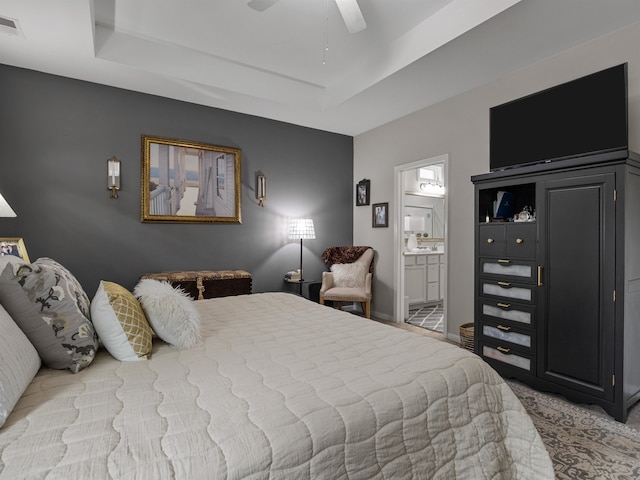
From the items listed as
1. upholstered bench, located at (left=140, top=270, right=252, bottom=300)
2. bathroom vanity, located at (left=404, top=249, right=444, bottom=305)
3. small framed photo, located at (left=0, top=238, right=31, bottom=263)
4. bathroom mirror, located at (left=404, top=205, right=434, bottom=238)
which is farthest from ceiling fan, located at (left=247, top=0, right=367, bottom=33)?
bathroom mirror, located at (left=404, top=205, right=434, bottom=238)

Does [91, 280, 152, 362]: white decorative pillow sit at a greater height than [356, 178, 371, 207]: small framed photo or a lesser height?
lesser

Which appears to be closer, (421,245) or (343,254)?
(343,254)

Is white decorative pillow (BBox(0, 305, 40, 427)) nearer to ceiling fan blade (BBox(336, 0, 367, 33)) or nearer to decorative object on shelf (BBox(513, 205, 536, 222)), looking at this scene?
ceiling fan blade (BBox(336, 0, 367, 33))

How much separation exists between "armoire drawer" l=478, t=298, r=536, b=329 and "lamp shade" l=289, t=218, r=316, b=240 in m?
2.27

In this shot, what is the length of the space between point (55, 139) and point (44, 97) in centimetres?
39

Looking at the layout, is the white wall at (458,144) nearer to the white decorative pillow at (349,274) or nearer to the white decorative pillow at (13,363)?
the white decorative pillow at (349,274)

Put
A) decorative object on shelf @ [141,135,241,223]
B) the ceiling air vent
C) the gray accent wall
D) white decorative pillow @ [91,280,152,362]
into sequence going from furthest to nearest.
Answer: decorative object on shelf @ [141,135,241,223], the gray accent wall, the ceiling air vent, white decorative pillow @ [91,280,152,362]

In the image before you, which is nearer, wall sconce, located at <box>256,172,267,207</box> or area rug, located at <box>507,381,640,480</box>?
area rug, located at <box>507,381,640,480</box>

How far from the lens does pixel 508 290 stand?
2754 millimetres

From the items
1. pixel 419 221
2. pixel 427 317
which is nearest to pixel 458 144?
pixel 427 317

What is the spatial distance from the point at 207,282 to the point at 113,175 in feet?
4.79

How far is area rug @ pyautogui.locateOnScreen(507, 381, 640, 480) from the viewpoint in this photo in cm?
169

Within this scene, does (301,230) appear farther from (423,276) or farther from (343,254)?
(423,276)

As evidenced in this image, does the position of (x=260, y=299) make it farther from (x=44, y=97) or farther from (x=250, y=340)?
(x=44, y=97)
